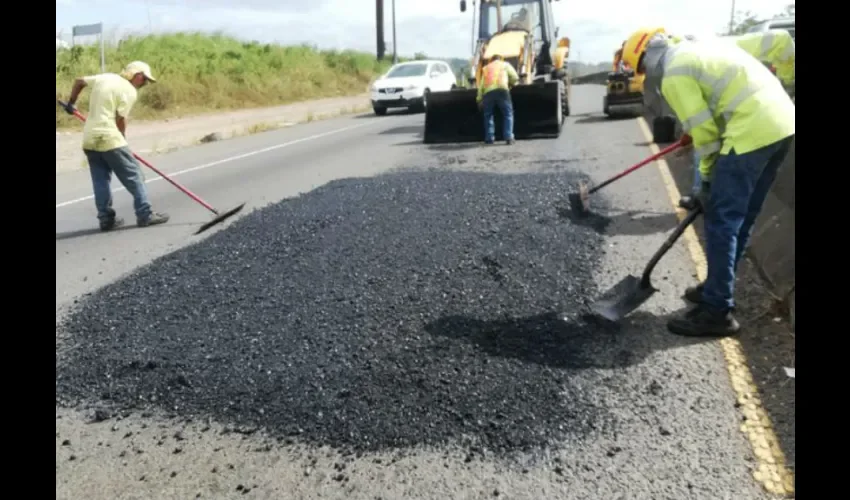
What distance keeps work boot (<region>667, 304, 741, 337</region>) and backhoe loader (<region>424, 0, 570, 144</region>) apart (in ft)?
30.0

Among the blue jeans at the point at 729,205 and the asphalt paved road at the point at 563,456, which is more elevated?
the blue jeans at the point at 729,205

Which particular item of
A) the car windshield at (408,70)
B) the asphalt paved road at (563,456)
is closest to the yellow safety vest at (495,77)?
the asphalt paved road at (563,456)

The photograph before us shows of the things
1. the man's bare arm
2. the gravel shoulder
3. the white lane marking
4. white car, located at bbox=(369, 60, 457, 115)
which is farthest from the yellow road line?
white car, located at bbox=(369, 60, 457, 115)

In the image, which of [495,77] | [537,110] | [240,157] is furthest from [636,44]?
[240,157]

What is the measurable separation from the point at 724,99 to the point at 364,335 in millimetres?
2444

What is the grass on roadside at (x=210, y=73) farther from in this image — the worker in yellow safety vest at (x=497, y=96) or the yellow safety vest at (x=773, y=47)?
the yellow safety vest at (x=773, y=47)

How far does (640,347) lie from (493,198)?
3.28m

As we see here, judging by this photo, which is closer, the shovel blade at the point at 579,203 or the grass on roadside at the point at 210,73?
the shovel blade at the point at 579,203

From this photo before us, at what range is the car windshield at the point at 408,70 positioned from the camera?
23703 millimetres

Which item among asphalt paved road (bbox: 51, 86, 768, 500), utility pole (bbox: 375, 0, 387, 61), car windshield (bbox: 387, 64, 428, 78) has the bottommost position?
asphalt paved road (bbox: 51, 86, 768, 500)

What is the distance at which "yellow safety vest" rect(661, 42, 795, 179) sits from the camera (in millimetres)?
3871

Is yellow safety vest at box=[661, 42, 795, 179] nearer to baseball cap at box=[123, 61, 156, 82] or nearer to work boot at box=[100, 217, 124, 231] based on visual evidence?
baseball cap at box=[123, 61, 156, 82]

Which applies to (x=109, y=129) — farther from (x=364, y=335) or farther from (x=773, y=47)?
(x=773, y=47)

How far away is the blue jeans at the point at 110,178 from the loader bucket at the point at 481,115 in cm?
656
